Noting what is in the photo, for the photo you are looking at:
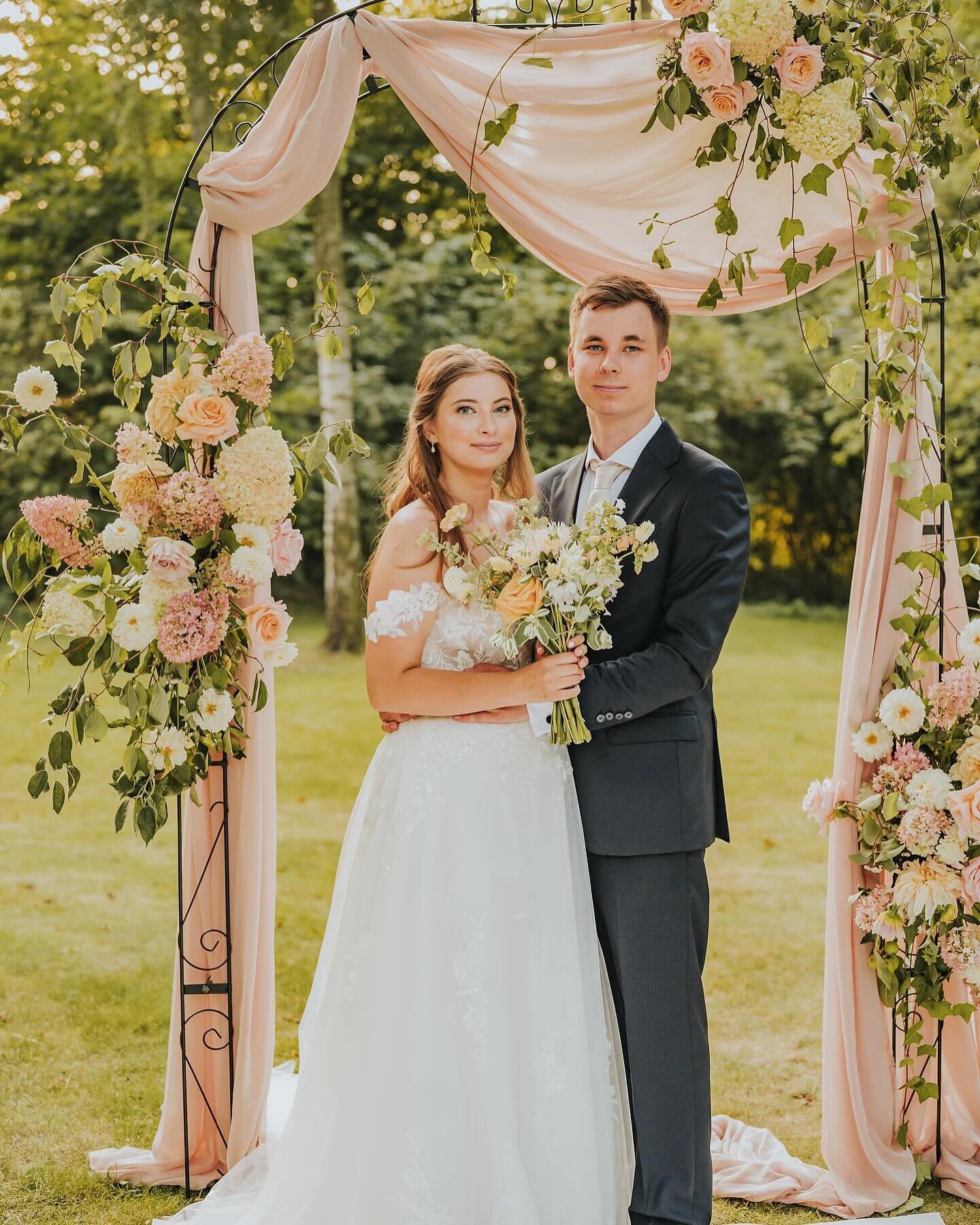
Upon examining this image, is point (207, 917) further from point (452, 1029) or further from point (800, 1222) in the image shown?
point (800, 1222)

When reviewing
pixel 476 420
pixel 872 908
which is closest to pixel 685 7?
pixel 476 420

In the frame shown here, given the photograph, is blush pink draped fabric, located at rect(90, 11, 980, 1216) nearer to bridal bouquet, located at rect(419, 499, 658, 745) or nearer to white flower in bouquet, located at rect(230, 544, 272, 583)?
white flower in bouquet, located at rect(230, 544, 272, 583)

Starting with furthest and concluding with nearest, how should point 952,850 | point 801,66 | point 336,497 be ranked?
1. point 336,497
2. point 952,850
3. point 801,66

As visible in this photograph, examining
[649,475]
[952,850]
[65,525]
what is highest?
[649,475]

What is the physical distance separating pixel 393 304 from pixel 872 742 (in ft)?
28.3

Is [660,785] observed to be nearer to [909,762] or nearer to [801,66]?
[909,762]

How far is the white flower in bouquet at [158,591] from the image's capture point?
293cm

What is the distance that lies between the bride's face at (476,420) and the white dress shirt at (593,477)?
0.23 m

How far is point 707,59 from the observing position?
2941 mm

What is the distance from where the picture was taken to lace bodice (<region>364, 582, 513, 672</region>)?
3.00 m

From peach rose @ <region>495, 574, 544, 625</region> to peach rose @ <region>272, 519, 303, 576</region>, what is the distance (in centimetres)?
65

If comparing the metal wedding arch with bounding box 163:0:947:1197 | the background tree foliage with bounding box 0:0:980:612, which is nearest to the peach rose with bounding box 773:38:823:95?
the metal wedding arch with bounding box 163:0:947:1197

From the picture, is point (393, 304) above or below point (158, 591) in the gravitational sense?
above

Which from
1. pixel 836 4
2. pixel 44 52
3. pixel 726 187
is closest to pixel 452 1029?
pixel 726 187
